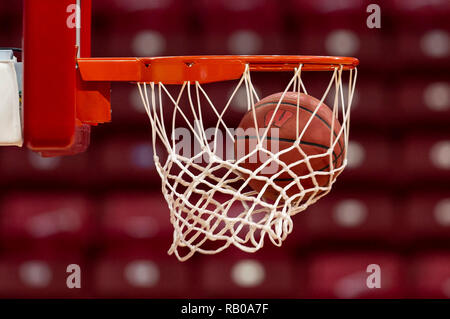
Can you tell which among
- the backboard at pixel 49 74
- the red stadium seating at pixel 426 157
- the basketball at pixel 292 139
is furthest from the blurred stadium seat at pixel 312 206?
the backboard at pixel 49 74

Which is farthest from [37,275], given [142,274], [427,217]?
[427,217]

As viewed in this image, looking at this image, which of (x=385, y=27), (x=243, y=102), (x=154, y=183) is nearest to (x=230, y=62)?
(x=243, y=102)

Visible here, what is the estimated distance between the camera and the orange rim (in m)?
0.86

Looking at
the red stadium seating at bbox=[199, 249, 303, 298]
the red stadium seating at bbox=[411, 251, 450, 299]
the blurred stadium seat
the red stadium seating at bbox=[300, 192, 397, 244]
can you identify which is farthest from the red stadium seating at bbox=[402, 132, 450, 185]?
the red stadium seating at bbox=[199, 249, 303, 298]

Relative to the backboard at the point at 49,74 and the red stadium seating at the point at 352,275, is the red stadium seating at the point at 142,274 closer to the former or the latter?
the red stadium seating at the point at 352,275

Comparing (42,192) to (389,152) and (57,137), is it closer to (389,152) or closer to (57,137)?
(57,137)

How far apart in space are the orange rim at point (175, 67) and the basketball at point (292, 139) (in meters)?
0.10

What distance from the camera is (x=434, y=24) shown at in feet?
4.61

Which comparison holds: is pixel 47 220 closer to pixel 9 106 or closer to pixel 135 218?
pixel 135 218

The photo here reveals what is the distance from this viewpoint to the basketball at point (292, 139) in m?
0.91

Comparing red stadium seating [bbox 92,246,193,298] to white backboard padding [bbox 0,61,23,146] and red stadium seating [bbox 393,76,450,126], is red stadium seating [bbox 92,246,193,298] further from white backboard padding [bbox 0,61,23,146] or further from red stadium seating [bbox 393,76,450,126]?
red stadium seating [bbox 393,76,450,126]

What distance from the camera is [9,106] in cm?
90

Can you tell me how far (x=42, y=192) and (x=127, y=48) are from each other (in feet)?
1.63

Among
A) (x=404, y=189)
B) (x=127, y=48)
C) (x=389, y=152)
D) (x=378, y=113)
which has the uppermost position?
(x=127, y=48)
